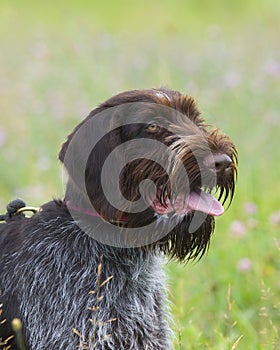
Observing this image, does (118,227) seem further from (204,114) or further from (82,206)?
(204,114)

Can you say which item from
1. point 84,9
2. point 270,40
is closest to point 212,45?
point 270,40

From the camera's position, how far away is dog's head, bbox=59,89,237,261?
11.1 feet

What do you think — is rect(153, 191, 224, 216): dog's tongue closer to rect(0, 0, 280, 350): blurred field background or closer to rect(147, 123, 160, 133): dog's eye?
rect(147, 123, 160, 133): dog's eye

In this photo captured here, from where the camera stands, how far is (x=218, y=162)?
3.25 metres

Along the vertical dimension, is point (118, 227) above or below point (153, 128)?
below

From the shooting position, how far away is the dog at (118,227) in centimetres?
341

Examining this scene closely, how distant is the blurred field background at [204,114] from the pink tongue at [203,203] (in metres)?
0.69

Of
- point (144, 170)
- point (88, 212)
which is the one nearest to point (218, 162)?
point (144, 170)

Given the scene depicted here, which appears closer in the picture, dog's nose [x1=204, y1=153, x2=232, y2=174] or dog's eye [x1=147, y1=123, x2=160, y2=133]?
dog's nose [x1=204, y1=153, x2=232, y2=174]

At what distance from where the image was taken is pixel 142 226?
11.6 feet

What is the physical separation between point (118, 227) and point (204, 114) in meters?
4.48

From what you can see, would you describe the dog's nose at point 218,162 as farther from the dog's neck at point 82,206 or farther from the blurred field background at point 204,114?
the blurred field background at point 204,114

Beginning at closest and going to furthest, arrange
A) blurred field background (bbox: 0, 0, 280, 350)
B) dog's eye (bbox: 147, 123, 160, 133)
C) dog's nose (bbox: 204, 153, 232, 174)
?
1. dog's nose (bbox: 204, 153, 232, 174)
2. dog's eye (bbox: 147, 123, 160, 133)
3. blurred field background (bbox: 0, 0, 280, 350)

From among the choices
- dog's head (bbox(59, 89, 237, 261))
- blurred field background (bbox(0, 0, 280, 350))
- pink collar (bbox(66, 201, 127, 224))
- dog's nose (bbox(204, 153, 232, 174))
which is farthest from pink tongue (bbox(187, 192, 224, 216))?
blurred field background (bbox(0, 0, 280, 350))
